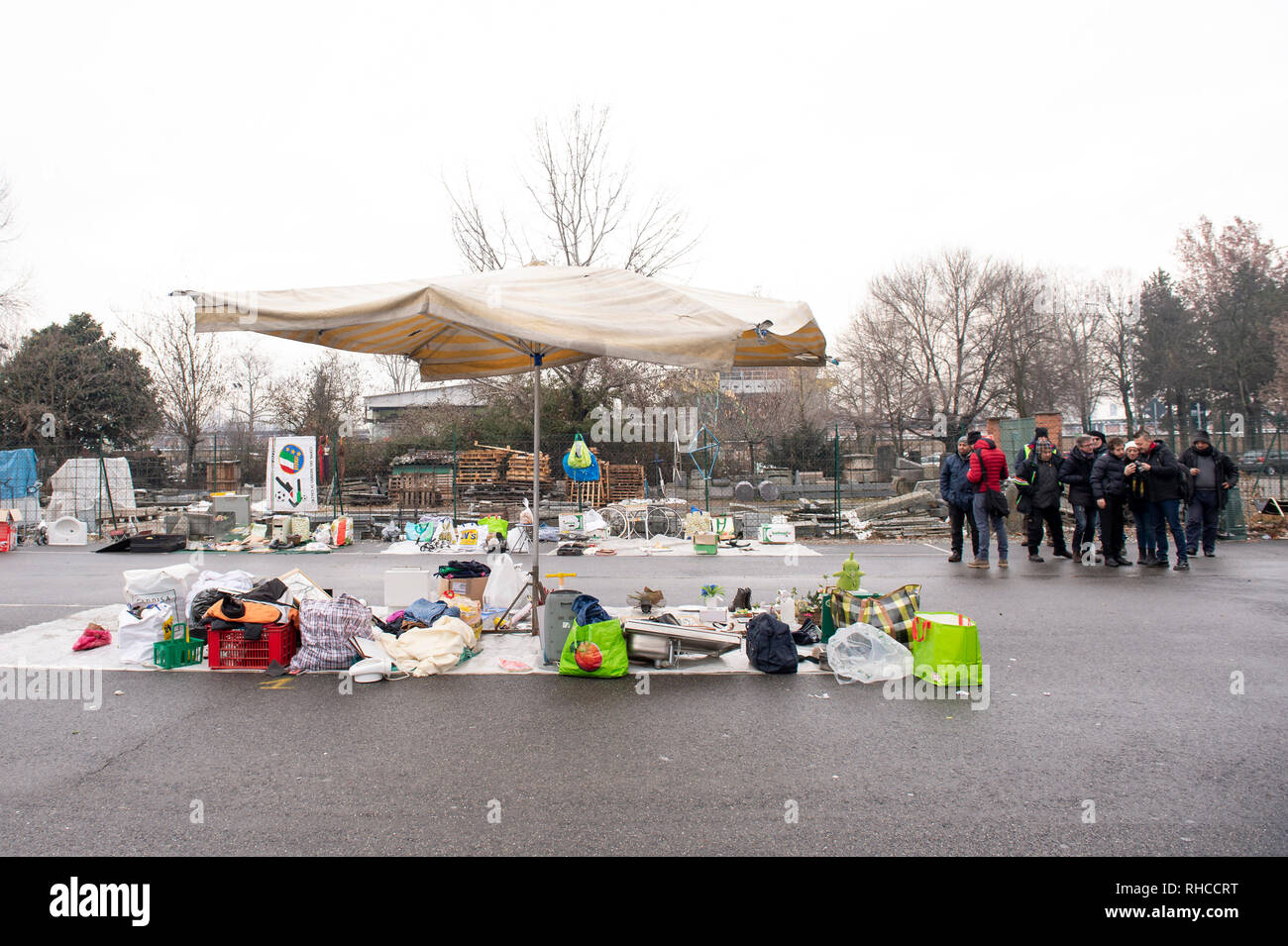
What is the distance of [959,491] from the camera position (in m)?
12.8

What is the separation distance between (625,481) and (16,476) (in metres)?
17.1

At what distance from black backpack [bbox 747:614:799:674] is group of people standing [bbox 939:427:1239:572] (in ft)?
23.9

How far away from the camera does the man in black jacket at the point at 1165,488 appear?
11.9m

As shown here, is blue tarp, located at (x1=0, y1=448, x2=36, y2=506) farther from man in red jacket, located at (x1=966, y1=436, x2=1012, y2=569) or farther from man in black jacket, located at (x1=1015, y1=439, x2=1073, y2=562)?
man in black jacket, located at (x1=1015, y1=439, x2=1073, y2=562)

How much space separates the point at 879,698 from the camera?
218 inches

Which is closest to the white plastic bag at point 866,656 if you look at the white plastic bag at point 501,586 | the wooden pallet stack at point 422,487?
the white plastic bag at point 501,586

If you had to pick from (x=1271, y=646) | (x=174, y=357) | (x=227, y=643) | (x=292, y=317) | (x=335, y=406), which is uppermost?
(x=174, y=357)

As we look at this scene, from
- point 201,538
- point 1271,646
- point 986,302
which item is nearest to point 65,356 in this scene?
point 201,538

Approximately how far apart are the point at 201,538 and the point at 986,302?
41665 millimetres

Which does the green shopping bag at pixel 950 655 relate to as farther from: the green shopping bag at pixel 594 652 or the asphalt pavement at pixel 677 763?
the green shopping bag at pixel 594 652

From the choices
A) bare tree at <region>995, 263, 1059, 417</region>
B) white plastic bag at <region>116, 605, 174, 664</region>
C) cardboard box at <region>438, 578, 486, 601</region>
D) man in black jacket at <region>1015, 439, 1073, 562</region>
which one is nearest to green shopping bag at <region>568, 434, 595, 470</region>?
man in black jacket at <region>1015, 439, 1073, 562</region>

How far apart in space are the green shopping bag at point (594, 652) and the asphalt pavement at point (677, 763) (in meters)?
0.15

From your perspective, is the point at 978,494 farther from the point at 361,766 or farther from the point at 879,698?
the point at 361,766
